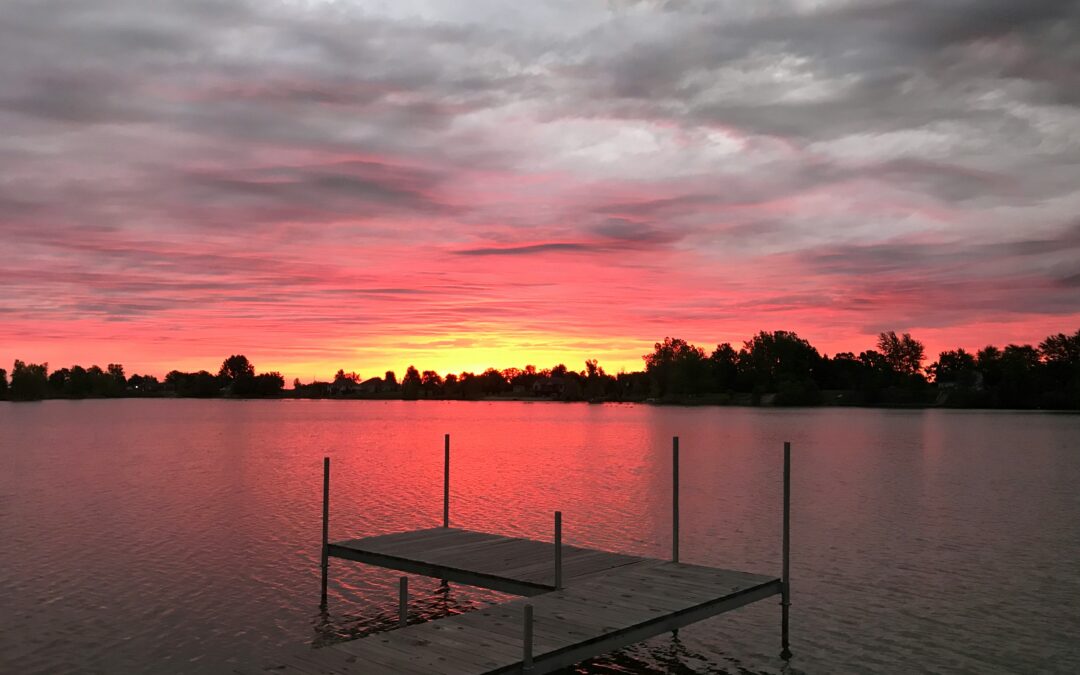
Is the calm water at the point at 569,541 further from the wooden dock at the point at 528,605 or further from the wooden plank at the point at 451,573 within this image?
the wooden dock at the point at 528,605

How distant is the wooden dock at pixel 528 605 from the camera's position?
11.7 m

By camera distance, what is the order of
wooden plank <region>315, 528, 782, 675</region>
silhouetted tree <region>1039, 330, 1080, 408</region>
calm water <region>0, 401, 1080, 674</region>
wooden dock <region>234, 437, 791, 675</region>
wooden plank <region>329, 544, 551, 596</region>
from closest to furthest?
1. wooden dock <region>234, 437, 791, 675</region>
2. wooden plank <region>315, 528, 782, 675</region>
3. wooden plank <region>329, 544, 551, 596</region>
4. calm water <region>0, 401, 1080, 674</region>
5. silhouetted tree <region>1039, 330, 1080, 408</region>

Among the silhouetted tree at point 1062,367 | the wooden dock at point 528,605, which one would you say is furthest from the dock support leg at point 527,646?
the silhouetted tree at point 1062,367

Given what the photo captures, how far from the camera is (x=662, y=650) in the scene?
1655 centimetres

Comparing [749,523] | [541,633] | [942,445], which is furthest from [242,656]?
[942,445]

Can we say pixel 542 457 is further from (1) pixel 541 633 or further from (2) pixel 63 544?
(1) pixel 541 633

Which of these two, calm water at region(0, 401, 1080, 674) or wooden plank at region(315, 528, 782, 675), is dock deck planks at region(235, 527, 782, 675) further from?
calm water at region(0, 401, 1080, 674)

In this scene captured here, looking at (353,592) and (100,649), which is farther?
(353,592)

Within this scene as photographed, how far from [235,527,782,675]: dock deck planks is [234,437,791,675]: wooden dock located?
2cm

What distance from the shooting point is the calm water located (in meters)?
16.7

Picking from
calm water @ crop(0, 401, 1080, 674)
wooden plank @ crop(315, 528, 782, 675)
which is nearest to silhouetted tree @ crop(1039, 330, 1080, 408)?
calm water @ crop(0, 401, 1080, 674)

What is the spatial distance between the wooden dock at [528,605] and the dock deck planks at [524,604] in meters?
0.02

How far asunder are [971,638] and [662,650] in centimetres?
618

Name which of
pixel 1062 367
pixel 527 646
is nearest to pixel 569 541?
pixel 527 646
